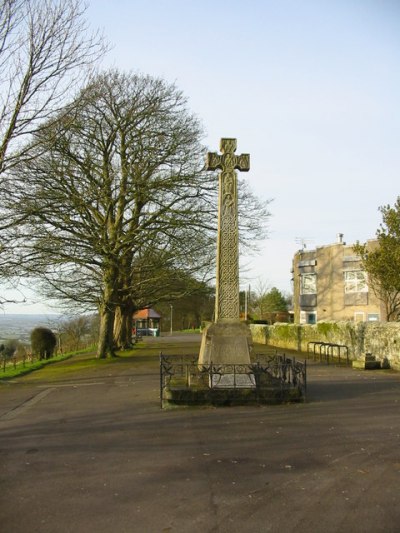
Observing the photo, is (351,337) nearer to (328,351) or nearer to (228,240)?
(328,351)

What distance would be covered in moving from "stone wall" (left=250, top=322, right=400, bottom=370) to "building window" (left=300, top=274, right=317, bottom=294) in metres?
10.2

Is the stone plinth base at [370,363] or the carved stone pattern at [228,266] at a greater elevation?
the carved stone pattern at [228,266]

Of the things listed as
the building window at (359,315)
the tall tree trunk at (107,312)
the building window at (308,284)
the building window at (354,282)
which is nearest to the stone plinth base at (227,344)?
the tall tree trunk at (107,312)

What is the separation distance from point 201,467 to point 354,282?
1398 inches

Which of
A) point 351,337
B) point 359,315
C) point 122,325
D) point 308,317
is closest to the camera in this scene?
point 351,337

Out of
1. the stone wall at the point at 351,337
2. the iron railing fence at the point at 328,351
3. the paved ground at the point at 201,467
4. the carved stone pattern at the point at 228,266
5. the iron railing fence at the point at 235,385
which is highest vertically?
the carved stone pattern at the point at 228,266

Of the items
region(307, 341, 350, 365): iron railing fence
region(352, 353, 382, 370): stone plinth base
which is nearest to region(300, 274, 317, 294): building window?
region(307, 341, 350, 365): iron railing fence

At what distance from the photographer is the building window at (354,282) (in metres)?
39.6

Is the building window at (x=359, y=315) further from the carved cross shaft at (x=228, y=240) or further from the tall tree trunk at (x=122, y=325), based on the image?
the carved cross shaft at (x=228, y=240)

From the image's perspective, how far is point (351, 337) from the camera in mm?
22359

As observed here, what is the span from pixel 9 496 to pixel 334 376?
12362 millimetres

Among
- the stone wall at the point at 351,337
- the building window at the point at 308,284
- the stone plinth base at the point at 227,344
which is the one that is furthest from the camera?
Answer: the building window at the point at 308,284

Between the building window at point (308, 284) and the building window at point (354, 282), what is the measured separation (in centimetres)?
338

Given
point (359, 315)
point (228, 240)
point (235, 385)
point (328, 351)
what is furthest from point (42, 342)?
point (235, 385)
